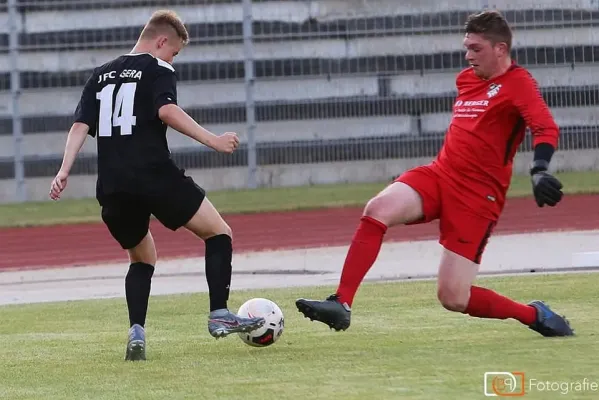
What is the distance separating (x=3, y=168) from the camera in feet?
75.6

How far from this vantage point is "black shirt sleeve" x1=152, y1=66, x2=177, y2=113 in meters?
7.25

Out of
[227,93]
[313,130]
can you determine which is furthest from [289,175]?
[227,93]

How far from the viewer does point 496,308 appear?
24.7 feet

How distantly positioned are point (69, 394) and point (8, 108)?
17565mm

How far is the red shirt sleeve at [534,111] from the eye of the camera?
23.3 ft

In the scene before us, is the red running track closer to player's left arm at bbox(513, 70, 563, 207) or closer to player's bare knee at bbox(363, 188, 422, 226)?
player's bare knee at bbox(363, 188, 422, 226)

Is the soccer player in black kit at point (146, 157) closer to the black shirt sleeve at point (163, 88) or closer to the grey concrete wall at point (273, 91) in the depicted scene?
the black shirt sleeve at point (163, 88)

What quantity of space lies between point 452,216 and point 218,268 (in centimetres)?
131

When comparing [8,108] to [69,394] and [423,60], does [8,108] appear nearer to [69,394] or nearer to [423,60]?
[423,60]

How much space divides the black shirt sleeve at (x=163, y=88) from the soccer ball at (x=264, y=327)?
1228 millimetres

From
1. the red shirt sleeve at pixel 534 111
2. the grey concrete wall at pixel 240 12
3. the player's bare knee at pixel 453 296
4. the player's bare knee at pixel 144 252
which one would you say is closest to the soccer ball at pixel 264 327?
the player's bare knee at pixel 144 252

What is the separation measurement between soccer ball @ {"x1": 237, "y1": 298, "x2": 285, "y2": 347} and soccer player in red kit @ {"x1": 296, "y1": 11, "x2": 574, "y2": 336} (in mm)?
465

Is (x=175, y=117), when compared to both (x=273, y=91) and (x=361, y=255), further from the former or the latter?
(x=273, y=91)

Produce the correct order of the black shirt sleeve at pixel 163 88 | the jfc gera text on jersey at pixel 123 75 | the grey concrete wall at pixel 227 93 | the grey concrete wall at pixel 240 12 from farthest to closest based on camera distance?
the grey concrete wall at pixel 240 12 < the grey concrete wall at pixel 227 93 < the jfc gera text on jersey at pixel 123 75 < the black shirt sleeve at pixel 163 88
